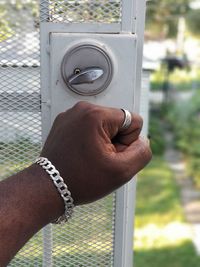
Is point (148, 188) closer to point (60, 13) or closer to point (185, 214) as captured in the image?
point (185, 214)

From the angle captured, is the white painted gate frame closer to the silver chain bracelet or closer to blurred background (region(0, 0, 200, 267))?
blurred background (region(0, 0, 200, 267))

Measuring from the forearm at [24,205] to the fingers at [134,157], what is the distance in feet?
0.47

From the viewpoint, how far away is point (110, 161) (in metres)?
0.89

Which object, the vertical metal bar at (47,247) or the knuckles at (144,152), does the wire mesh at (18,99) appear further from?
the knuckles at (144,152)

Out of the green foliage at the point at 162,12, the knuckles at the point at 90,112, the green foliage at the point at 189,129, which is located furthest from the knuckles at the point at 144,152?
the green foliage at the point at 162,12

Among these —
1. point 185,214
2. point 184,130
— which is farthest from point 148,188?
point 184,130

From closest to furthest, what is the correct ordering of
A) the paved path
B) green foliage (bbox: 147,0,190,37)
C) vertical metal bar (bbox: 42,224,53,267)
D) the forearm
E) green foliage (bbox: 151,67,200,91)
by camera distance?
the forearm < vertical metal bar (bbox: 42,224,53,267) < the paved path < green foliage (bbox: 147,0,190,37) < green foliage (bbox: 151,67,200,91)

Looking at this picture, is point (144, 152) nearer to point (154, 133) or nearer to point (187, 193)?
point (187, 193)

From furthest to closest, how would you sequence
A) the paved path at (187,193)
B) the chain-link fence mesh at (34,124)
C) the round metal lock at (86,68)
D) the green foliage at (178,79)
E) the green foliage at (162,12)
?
the green foliage at (178,79) < the green foliage at (162,12) < the paved path at (187,193) < the chain-link fence mesh at (34,124) < the round metal lock at (86,68)

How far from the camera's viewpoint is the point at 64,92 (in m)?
1.06

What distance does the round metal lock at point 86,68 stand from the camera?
102 centimetres

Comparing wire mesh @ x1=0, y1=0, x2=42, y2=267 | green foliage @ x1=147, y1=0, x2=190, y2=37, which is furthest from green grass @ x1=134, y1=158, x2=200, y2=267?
green foliage @ x1=147, y1=0, x2=190, y2=37

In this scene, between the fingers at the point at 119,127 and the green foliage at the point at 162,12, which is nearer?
the fingers at the point at 119,127

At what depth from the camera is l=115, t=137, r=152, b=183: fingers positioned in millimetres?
906
